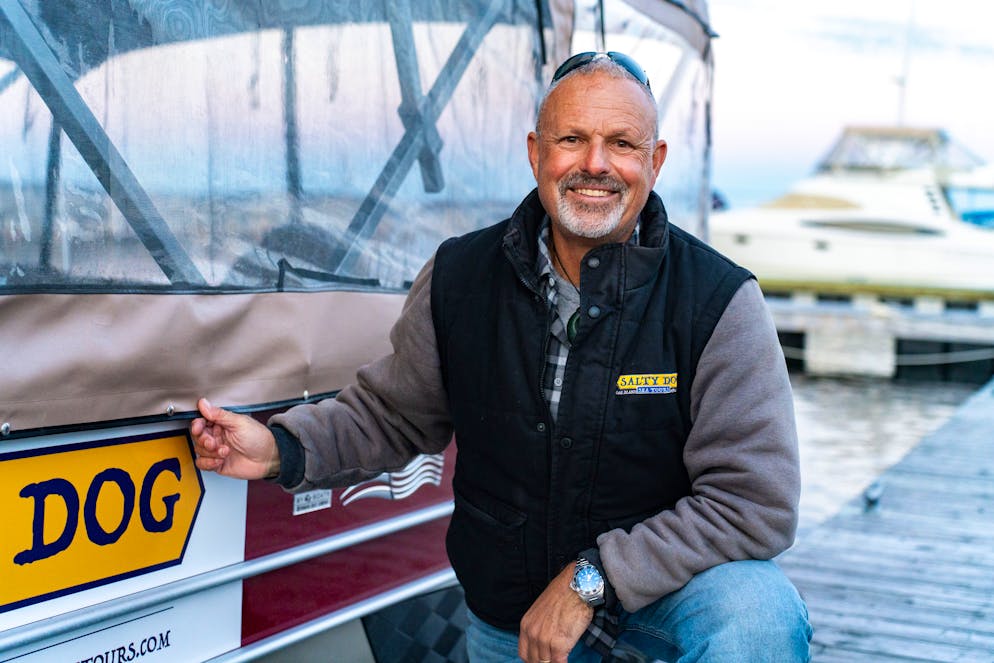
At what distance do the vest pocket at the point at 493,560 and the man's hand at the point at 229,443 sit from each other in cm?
47

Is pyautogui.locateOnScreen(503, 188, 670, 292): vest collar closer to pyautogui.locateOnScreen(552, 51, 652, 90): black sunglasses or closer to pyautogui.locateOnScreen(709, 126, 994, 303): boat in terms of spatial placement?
pyautogui.locateOnScreen(552, 51, 652, 90): black sunglasses

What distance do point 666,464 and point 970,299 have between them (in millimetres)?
18246

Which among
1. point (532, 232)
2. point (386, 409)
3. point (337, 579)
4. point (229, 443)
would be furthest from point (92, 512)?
point (532, 232)

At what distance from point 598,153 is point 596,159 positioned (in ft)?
0.05

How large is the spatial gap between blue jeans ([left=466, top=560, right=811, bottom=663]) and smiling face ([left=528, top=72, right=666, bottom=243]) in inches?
28.9

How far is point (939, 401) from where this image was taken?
13.5 metres

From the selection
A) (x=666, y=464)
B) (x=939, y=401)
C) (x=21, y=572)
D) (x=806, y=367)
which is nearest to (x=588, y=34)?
(x=666, y=464)

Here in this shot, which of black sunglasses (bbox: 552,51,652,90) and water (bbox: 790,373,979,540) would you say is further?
water (bbox: 790,373,979,540)

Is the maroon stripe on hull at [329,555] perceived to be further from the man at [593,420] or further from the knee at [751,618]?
the knee at [751,618]

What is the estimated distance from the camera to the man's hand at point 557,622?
2053mm

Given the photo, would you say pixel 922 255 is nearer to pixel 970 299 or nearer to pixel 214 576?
pixel 970 299

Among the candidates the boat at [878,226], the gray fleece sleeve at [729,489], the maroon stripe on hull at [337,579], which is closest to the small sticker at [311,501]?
the maroon stripe on hull at [337,579]

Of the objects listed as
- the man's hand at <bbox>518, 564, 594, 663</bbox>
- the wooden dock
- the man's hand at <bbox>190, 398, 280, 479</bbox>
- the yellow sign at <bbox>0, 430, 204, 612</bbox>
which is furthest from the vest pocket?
the wooden dock

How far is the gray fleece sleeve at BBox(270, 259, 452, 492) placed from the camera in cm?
233
